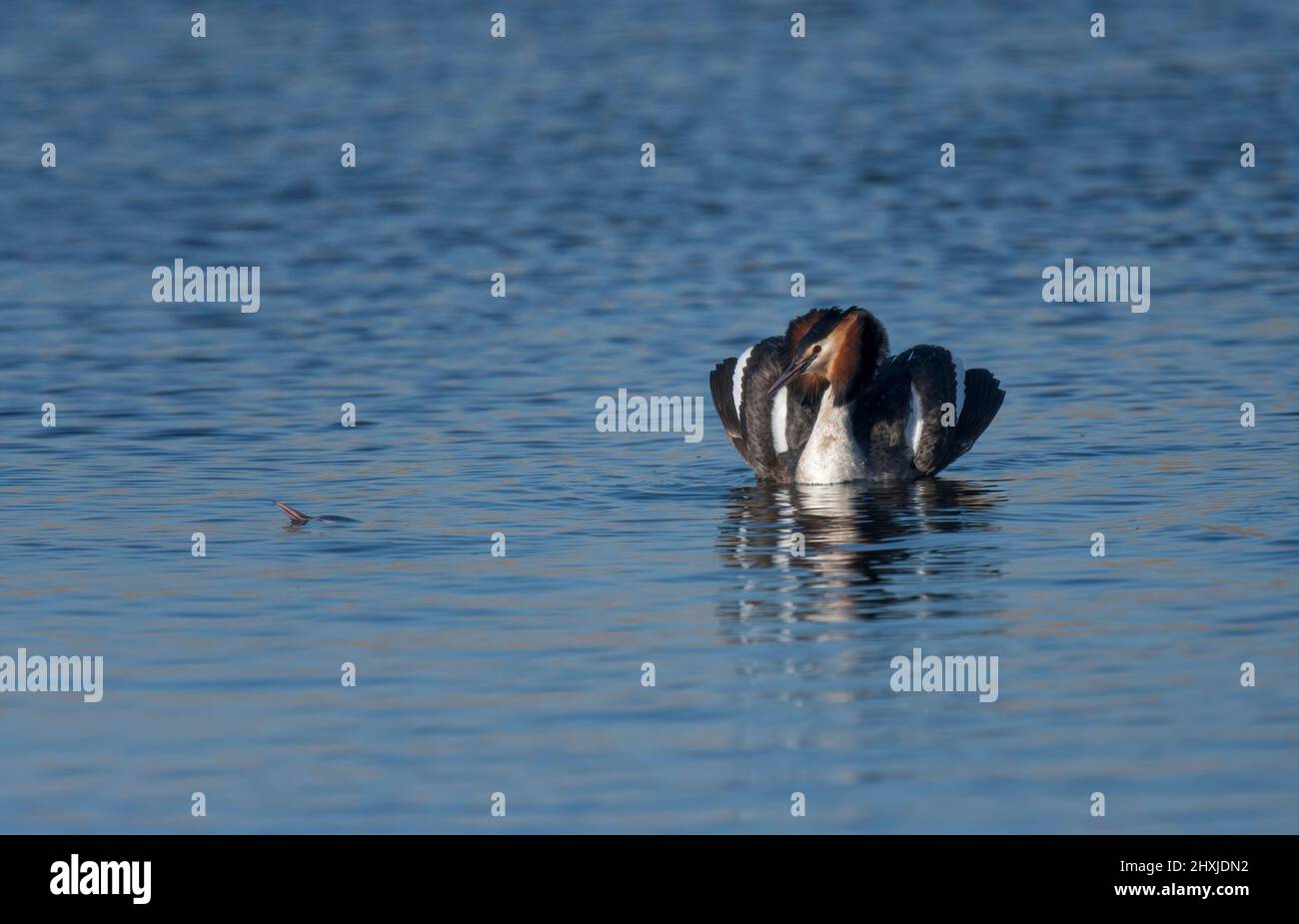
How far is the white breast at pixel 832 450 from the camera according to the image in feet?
55.9

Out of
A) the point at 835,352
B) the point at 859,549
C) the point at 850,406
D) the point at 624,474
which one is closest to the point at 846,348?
the point at 835,352

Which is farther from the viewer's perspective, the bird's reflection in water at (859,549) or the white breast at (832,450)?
the white breast at (832,450)

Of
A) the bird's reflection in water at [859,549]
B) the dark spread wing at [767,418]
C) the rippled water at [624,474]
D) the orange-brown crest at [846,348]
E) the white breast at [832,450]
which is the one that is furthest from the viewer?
the dark spread wing at [767,418]

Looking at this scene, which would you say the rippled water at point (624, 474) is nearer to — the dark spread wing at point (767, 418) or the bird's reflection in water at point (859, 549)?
the bird's reflection in water at point (859, 549)

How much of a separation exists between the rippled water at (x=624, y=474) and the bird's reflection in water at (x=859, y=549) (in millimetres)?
57

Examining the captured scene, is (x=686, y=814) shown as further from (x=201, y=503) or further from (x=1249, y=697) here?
(x=201, y=503)

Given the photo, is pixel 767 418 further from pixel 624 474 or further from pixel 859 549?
pixel 859 549

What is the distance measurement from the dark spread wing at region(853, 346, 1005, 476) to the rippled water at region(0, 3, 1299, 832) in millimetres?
333

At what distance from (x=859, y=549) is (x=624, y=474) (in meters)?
2.95

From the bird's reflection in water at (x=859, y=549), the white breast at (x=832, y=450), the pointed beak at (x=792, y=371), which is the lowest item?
the bird's reflection in water at (x=859, y=549)

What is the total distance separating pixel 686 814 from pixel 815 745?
→ 41.0 inches

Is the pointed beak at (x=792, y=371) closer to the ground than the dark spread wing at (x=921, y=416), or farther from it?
farther from it

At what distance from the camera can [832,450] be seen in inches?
672

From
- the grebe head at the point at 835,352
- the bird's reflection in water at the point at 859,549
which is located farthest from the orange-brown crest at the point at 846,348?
the bird's reflection in water at the point at 859,549
